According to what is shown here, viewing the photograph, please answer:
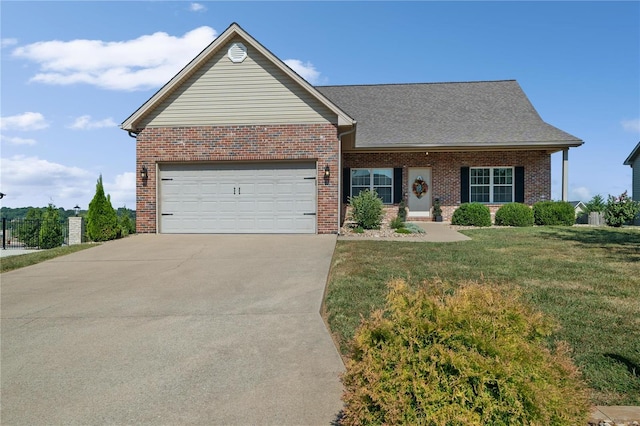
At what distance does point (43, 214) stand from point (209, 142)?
11570mm

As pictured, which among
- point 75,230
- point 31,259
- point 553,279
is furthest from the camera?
point 75,230


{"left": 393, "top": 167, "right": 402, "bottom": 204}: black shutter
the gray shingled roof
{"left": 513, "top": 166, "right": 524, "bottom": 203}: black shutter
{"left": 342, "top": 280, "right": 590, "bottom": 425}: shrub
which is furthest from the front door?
{"left": 342, "top": 280, "right": 590, "bottom": 425}: shrub

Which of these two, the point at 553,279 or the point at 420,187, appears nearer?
the point at 553,279

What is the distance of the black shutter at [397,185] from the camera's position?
65.3 feet

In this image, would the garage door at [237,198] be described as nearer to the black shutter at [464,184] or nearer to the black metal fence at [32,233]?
the black metal fence at [32,233]

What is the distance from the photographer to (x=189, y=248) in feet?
37.1

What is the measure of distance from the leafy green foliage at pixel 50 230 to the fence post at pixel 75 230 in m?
6.96

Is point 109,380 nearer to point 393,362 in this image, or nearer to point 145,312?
point 145,312

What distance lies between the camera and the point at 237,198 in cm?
1395

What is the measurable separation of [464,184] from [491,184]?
51.7 inches

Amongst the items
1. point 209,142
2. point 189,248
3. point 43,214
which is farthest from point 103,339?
point 43,214

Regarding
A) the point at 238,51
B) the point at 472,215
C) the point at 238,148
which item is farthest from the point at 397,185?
the point at 238,51

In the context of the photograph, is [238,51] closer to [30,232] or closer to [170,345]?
[170,345]

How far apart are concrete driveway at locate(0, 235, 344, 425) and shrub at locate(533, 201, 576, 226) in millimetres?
12993
